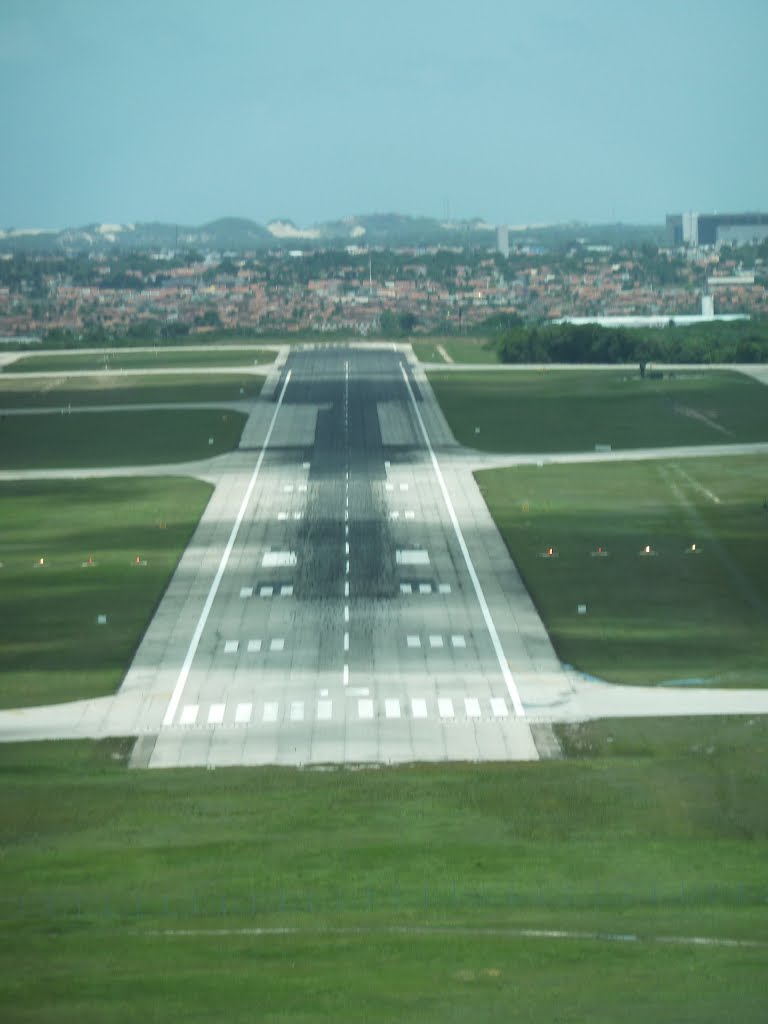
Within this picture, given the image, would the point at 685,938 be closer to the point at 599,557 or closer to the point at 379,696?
the point at 379,696

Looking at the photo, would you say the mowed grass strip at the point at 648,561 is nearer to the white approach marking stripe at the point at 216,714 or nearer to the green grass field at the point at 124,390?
the white approach marking stripe at the point at 216,714

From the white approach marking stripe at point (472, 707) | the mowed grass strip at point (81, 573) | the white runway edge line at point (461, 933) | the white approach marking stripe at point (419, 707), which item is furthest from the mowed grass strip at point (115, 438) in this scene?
the white runway edge line at point (461, 933)

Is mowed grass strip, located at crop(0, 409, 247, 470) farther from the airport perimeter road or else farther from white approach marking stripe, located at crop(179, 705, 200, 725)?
white approach marking stripe, located at crop(179, 705, 200, 725)

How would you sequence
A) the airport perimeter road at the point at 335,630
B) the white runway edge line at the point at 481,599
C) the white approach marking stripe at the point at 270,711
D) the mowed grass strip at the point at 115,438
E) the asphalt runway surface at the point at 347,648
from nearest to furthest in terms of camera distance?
1. the airport perimeter road at the point at 335,630
2. the asphalt runway surface at the point at 347,648
3. the white approach marking stripe at the point at 270,711
4. the white runway edge line at the point at 481,599
5. the mowed grass strip at the point at 115,438

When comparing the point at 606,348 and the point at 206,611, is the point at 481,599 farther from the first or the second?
the point at 606,348

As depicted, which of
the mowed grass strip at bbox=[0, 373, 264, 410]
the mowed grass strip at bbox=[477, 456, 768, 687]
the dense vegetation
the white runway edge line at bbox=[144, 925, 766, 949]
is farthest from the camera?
the dense vegetation

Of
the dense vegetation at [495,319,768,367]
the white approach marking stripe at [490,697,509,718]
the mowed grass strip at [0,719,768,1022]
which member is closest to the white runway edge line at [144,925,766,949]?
the mowed grass strip at [0,719,768,1022]

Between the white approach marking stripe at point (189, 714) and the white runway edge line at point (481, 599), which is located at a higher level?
the white approach marking stripe at point (189, 714)
